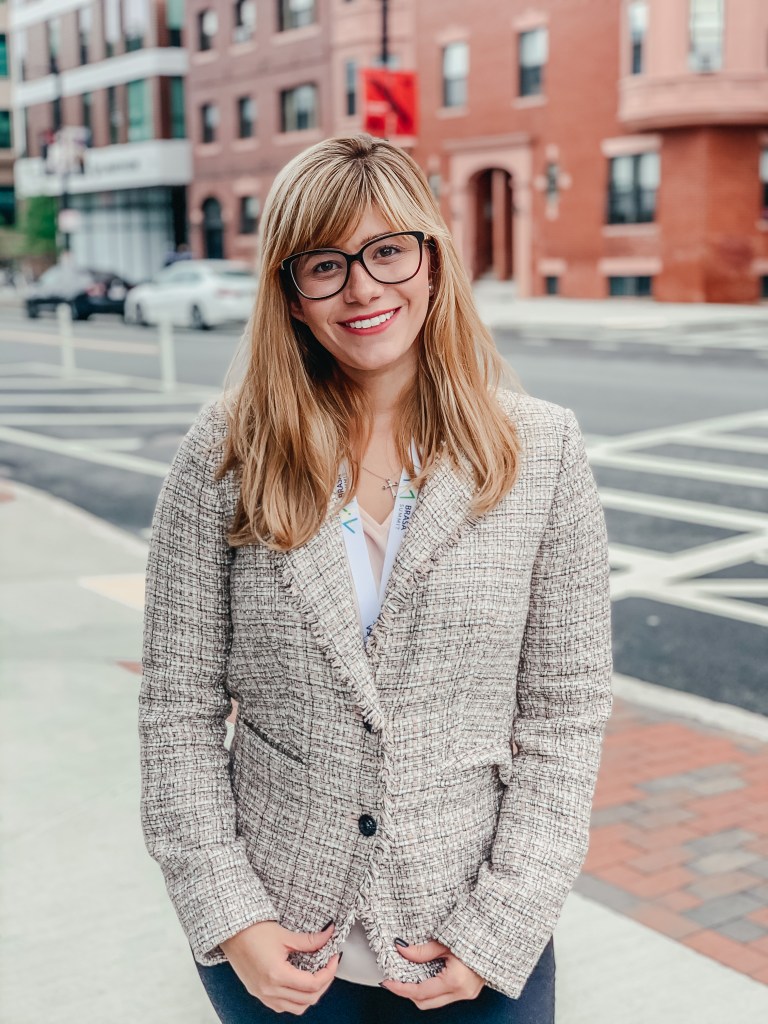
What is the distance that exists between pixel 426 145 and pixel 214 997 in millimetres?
37807

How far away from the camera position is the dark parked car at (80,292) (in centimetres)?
3269

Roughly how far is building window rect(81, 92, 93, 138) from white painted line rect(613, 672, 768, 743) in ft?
166

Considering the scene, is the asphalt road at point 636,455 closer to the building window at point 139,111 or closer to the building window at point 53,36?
the building window at point 139,111

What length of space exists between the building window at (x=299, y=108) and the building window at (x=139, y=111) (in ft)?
24.6

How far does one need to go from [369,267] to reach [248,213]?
44.2 m

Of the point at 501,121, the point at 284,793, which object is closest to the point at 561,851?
the point at 284,793

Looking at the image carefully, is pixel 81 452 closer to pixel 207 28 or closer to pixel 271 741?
pixel 271 741

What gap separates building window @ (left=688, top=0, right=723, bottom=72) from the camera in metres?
29.8

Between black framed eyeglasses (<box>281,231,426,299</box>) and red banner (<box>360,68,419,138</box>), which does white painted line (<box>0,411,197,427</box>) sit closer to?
red banner (<box>360,68,419,138</box>)

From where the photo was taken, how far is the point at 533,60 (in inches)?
1371

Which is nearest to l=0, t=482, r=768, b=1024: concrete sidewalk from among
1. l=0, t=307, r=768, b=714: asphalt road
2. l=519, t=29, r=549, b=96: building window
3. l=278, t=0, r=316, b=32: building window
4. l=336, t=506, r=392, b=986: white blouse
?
l=0, t=307, r=768, b=714: asphalt road

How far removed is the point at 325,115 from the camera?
1623 inches

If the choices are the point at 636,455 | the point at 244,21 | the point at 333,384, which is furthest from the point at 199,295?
the point at 333,384

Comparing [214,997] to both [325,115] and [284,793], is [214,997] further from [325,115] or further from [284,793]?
[325,115]
